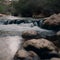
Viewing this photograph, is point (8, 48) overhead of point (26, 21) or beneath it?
overhead

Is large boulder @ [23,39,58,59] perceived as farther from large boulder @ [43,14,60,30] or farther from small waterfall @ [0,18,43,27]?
small waterfall @ [0,18,43,27]

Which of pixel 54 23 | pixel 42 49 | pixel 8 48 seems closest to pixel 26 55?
pixel 42 49

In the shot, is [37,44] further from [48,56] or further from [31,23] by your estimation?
[31,23]

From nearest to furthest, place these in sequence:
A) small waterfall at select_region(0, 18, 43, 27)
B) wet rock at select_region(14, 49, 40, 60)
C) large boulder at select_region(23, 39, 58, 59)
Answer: wet rock at select_region(14, 49, 40, 60) → large boulder at select_region(23, 39, 58, 59) → small waterfall at select_region(0, 18, 43, 27)

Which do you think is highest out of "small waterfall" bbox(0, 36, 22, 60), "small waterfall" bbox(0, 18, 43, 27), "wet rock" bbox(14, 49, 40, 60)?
"wet rock" bbox(14, 49, 40, 60)

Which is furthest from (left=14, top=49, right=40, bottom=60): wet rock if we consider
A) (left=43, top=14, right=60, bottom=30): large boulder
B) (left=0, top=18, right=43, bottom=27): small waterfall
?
(left=0, top=18, right=43, bottom=27): small waterfall

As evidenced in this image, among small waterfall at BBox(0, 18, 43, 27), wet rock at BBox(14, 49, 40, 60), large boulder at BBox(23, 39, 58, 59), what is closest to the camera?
wet rock at BBox(14, 49, 40, 60)

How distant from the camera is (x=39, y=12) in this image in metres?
30.5

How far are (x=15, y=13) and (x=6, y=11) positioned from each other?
318 centimetres

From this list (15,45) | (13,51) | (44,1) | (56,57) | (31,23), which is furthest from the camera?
(44,1)

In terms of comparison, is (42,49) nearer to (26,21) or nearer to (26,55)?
(26,55)

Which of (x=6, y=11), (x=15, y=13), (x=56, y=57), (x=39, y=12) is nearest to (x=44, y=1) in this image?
(x=39, y=12)

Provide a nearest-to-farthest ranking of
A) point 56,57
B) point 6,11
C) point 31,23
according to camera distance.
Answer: point 56,57, point 31,23, point 6,11

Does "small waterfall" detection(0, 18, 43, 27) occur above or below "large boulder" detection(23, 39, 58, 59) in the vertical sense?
below
